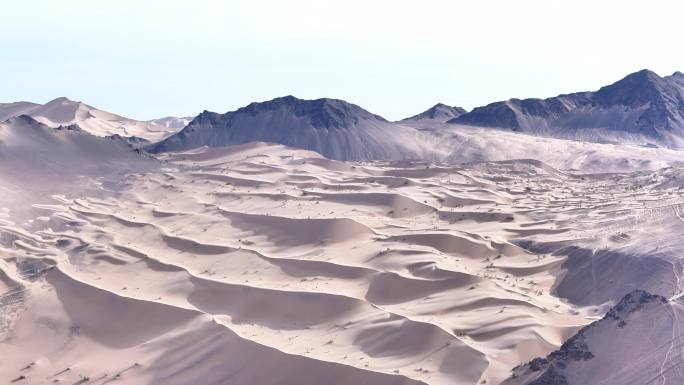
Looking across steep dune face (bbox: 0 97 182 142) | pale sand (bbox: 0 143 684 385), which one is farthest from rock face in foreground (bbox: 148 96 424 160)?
pale sand (bbox: 0 143 684 385)

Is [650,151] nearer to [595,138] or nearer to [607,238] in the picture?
[595,138]

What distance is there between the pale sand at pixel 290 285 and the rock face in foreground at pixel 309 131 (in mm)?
29643

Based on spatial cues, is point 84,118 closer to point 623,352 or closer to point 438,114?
point 438,114

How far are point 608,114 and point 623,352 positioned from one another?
2753 inches

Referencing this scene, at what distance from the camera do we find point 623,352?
10.8 meters

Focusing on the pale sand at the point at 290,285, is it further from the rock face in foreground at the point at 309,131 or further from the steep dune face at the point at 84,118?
the steep dune face at the point at 84,118

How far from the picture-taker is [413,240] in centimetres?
2066

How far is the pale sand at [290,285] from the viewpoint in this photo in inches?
521

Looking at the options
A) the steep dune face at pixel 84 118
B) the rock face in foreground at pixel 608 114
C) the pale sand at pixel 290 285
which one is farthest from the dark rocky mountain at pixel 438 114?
the pale sand at pixel 290 285

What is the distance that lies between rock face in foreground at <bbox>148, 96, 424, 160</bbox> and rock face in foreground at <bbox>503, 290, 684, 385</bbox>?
46.8 m

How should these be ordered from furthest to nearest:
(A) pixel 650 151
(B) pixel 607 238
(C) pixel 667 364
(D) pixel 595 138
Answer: (D) pixel 595 138 → (A) pixel 650 151 → (B) pixel 607 238 → (C) pixel 667 364

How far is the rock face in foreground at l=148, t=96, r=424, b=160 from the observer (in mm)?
59875

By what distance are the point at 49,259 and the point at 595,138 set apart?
5982 centimetres

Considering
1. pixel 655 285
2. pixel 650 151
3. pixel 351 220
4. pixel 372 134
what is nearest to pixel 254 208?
pixel 351 220
